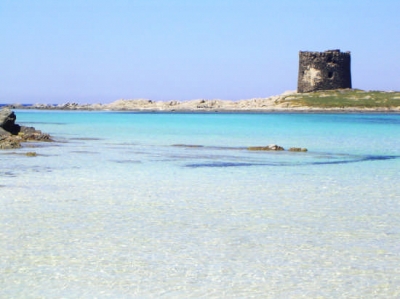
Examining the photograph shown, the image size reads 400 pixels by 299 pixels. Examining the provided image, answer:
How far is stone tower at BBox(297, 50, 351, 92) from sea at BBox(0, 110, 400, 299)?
6405cm

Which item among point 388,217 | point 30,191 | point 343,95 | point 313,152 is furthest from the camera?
point 343,95

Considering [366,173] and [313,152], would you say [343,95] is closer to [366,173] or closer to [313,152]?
[313,152]

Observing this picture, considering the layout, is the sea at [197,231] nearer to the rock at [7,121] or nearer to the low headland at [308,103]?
the rock at [7,121]

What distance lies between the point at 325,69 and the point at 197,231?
72.7m

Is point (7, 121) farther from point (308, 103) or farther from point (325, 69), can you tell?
point (325, 69)

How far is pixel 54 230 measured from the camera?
29.8ft

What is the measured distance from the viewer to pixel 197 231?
30.2ft

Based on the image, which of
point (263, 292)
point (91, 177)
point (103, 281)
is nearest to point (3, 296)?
point (103, 281)

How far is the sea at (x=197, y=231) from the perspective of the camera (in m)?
6.89

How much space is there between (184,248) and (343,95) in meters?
70.5

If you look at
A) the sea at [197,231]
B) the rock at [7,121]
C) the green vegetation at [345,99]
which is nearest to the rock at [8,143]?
the rock at [7,121]

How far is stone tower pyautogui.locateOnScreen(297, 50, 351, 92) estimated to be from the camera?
7975cm

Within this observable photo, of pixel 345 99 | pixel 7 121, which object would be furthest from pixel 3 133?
pixel 345 99

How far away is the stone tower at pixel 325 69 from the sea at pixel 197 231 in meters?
64.0
